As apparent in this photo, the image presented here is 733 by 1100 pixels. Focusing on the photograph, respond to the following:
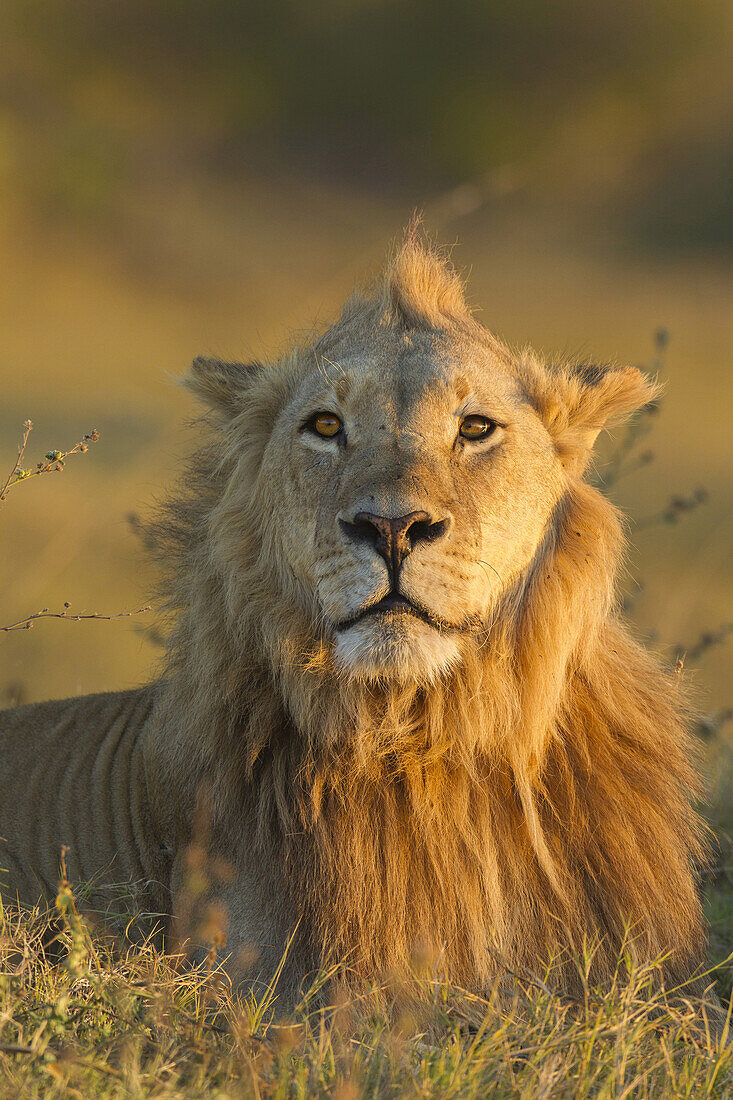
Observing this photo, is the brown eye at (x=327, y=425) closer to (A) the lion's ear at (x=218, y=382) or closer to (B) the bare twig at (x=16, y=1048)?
(A) the lion's ear at (x=218, y=382)

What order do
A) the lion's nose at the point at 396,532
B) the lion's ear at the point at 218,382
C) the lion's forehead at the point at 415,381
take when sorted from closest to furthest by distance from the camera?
the lion's nose at the point at 396,532
the lion's forehead at the point at 415,381
the lion's ear at the point at 218,382

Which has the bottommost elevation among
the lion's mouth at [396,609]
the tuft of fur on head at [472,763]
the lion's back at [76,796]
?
the lion's back at [76,796]

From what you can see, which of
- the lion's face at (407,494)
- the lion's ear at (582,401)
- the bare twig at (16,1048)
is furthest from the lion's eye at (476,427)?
the bare twig at (16,1048)

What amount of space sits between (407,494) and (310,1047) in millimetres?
1445

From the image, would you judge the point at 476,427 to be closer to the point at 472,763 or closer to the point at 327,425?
the point at 327,425

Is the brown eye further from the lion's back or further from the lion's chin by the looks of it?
the lion's back

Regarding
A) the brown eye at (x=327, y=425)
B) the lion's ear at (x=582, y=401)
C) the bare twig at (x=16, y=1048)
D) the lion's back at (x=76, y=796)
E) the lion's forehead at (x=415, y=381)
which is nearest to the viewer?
the bare twig at (x=16, y=1048)

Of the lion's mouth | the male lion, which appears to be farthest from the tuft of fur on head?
the lion's mouth

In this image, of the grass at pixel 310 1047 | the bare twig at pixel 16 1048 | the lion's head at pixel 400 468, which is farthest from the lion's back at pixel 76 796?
the bare twig at pixel 16 1048

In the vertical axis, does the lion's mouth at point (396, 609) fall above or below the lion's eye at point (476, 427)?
below

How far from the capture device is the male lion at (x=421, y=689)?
11.4 ft

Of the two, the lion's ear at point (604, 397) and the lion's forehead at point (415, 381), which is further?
the lion's ear at point (604, 397)

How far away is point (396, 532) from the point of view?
3236 millimetres

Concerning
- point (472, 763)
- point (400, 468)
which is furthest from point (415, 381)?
point (472, 763)
